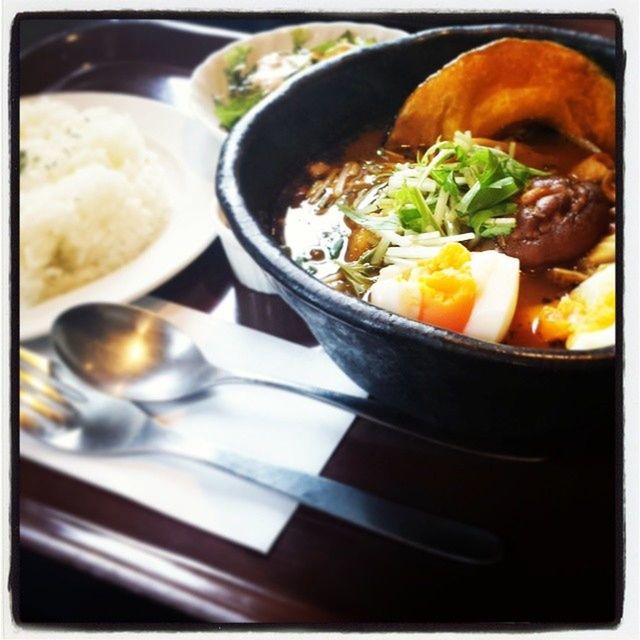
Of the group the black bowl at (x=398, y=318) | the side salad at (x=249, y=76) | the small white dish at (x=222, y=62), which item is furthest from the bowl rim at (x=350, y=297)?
the side salad at (x=249, y=76)

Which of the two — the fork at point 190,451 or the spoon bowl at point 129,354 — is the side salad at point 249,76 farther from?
the fork at point 190,451

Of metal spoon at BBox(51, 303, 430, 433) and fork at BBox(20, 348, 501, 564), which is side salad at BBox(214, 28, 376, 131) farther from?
fork at BBox(20, 348, 501, 564)

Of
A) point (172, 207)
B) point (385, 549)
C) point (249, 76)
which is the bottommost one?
point (385, 549)

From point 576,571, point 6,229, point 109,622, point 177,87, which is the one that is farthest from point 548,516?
point 177,87

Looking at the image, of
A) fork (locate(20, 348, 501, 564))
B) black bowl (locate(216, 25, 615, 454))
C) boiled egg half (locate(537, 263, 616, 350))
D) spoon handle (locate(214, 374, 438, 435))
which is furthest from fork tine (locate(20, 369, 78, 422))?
boiled egg half (locate(537, 263, 616, 350))

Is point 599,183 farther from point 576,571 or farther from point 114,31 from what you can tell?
point 114,31

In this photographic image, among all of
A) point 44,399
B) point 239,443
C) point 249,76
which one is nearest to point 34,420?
point 44,399

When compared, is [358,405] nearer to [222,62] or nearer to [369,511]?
[369,511]
